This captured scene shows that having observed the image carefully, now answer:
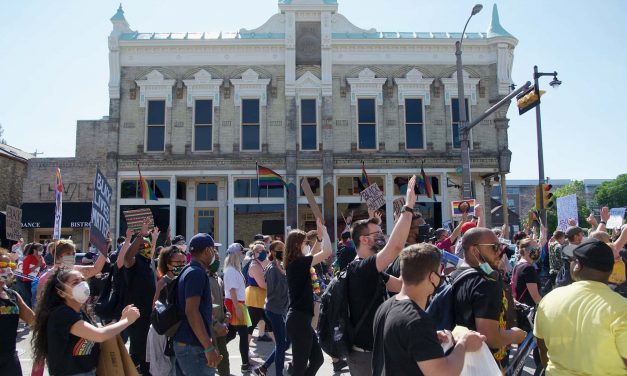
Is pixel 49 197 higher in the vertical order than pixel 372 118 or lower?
lower

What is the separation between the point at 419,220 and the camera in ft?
21.3

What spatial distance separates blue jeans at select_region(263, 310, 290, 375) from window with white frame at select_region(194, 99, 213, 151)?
15914mm

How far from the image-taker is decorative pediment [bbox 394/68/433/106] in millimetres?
22391

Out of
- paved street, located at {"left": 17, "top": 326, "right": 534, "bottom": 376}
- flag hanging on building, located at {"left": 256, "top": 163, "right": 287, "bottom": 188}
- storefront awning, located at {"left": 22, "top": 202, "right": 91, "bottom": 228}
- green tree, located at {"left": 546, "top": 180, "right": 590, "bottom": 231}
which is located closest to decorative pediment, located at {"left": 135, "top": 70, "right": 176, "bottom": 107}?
flag hanging on building, located at {"left": 256, "top": 163, "right": 287, "bottom": 188}

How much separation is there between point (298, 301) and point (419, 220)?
1882 millimetres

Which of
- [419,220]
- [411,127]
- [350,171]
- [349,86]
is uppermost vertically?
[349,86]

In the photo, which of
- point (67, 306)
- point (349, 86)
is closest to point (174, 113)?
point (349, 86)

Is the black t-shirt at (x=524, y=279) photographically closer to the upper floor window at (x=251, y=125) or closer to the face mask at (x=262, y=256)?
the face mask at (x=262, y=256)

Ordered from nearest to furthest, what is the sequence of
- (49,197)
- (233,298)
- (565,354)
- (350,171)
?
(565,354), (233,298), (350,171), (49,197)

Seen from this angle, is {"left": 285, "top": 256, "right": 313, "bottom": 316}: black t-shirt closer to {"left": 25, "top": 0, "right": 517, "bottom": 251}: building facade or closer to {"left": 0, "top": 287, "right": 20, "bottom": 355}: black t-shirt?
{"left": 0, "top": 287, "right": 20, "bottom": 355}: black t-shirt

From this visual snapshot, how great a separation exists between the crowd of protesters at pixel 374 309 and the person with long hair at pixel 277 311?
0.05 ft

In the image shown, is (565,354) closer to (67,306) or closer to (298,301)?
(298,301)

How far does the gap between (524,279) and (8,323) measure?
608 centimetres

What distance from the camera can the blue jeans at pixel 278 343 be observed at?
6.72 meters
